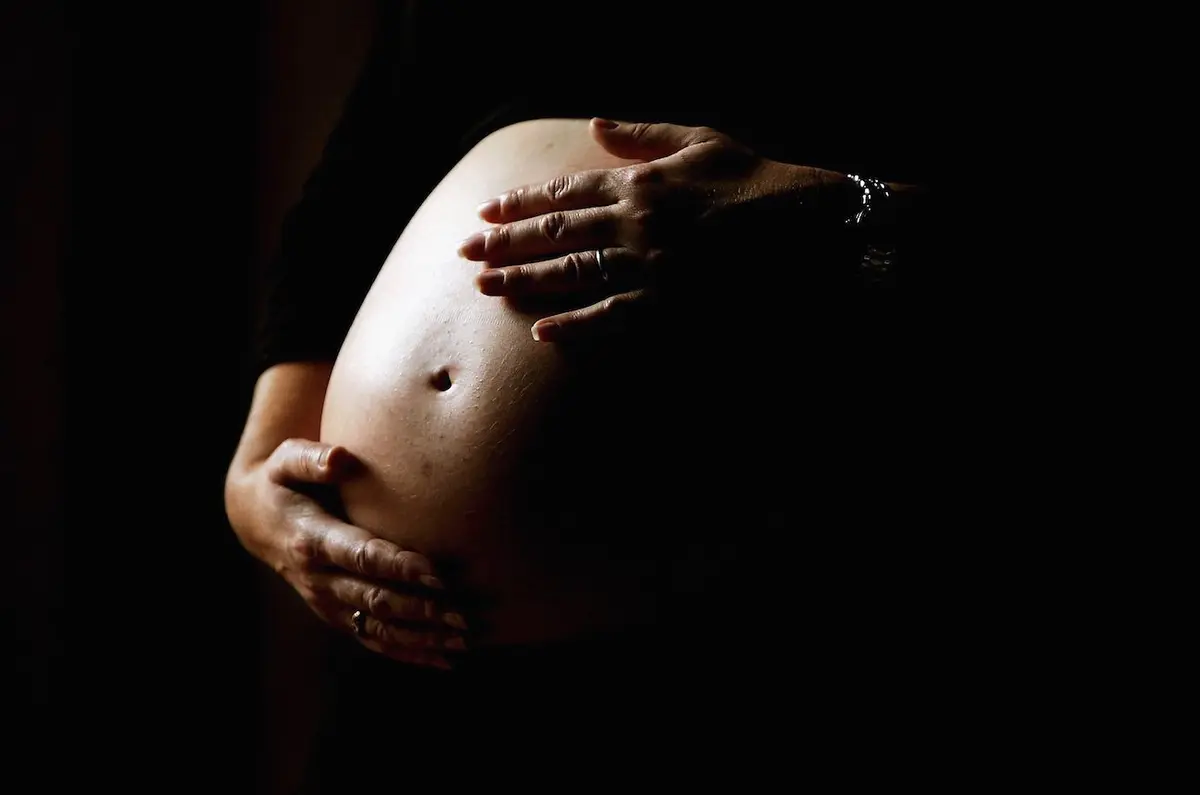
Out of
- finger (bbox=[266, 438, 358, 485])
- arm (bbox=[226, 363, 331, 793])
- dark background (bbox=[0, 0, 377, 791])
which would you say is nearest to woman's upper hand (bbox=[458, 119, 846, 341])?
finger (bbox=[266, 438, 358, 485])

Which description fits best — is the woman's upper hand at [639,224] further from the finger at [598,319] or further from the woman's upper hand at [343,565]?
the woman's upper hand at [343,565]

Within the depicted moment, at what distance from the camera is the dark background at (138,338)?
103 centimetres

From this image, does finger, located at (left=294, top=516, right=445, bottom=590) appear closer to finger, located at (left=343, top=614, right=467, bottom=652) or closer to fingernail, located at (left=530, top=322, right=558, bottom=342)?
finger, located at (left=343, top=614, right=467, bottom=652)

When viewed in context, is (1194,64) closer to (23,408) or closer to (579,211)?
Answer: (579,211)

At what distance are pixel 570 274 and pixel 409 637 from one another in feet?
1.01

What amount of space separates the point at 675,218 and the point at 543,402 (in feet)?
0.53

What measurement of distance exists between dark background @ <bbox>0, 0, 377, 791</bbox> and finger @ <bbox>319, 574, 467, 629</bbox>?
2.36 feet

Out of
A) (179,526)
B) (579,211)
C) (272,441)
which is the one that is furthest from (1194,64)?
(179,526)

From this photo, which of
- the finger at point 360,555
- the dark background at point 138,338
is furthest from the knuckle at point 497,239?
the dark background at point 138,338

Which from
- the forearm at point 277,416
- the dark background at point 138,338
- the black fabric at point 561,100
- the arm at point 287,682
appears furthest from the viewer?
the arm at point 287,682

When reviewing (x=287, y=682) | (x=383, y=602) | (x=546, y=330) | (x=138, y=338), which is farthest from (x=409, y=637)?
(x=287, y=682)

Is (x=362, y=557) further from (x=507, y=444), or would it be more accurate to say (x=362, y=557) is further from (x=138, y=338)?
(x=138, y=338)

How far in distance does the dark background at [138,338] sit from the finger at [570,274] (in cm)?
85

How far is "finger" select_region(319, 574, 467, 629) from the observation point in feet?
1.82
